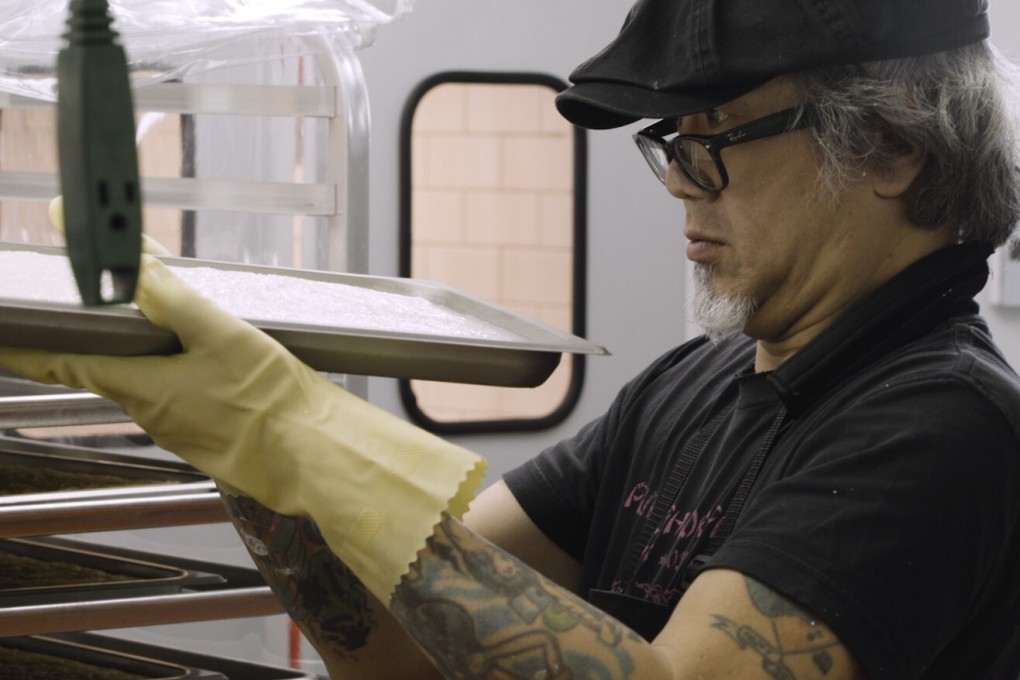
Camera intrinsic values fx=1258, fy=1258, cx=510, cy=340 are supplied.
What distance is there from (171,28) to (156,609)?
0.69m

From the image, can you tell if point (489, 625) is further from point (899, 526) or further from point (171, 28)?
point (171, 28)

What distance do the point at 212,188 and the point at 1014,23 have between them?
5.92 feet

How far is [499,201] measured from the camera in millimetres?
3129

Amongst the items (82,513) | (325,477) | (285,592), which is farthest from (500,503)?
(325,477)

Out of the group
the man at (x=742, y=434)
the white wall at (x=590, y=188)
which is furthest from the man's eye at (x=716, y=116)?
the white wall at (x=590, y=188)

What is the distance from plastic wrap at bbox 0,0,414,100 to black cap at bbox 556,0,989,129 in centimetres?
52

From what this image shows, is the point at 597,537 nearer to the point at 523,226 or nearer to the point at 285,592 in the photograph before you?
the point at 285,592

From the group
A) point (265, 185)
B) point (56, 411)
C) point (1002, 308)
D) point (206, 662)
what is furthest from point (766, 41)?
point (1002, 308)

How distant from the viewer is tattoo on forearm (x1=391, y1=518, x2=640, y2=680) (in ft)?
3.21

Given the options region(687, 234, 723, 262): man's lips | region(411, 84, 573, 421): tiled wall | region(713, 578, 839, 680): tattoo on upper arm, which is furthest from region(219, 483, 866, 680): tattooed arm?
region(411, 84, 573, 421): tiled wall

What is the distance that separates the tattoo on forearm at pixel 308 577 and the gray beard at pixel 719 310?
0.44 meters

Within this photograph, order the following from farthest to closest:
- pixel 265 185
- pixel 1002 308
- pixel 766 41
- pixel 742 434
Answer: pixel 1002 308
pixel 265 185
pixel 742 434
pixel 766 41

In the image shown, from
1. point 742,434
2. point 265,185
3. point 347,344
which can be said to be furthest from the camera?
point 265,185

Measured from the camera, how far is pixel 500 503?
1.49 metres
